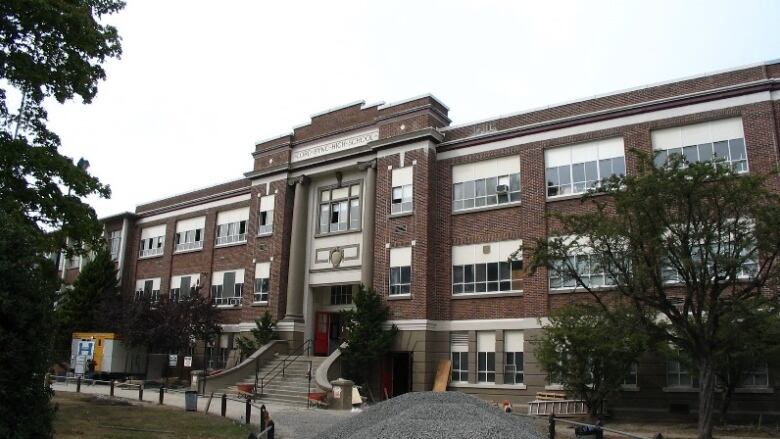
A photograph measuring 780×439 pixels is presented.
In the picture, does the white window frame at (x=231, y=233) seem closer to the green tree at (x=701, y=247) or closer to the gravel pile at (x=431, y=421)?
the green tree at (x=701, y=247)

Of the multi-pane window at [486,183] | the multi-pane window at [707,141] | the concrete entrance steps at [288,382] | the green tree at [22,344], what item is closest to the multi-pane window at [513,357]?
the multi-pane window at [486,183]

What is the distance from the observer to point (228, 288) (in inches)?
1491

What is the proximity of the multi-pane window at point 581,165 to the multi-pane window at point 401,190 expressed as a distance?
608 centimetres

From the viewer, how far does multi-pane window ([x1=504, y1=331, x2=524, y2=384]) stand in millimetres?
25234

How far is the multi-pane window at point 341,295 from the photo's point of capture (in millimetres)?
32156

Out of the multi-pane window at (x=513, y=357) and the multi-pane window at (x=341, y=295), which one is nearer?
the multi-pane window at (x=513, y=357)

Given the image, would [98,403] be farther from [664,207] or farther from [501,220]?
[664,207]

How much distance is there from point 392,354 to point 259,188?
12777mm

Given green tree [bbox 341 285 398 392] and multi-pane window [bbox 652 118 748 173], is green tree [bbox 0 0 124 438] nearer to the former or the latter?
green tree [bbox 341 285 398 392]

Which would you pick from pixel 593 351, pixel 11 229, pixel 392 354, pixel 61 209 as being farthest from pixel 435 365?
pixel 11 229

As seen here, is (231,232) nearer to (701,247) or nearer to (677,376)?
(677,376)

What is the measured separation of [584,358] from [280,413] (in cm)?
971

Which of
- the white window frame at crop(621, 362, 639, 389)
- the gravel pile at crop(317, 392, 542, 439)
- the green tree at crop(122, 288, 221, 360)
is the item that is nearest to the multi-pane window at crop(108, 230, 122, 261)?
the green tree at crop(122, 288, 221, 360)

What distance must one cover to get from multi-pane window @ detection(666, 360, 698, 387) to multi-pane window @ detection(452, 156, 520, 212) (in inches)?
342
